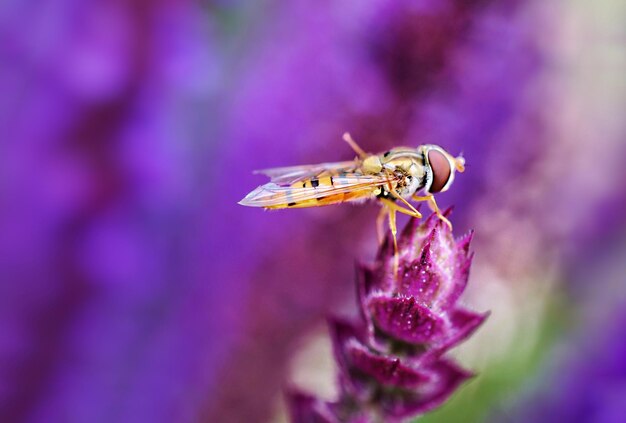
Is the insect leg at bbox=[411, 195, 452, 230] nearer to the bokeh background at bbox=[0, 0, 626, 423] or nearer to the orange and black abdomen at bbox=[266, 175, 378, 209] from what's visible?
the orange and black abdomen at bbox=[266, 175, 378, 209]

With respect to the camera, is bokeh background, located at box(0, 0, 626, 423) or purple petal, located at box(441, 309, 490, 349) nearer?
purple petal, located at box(441, 309, 490, 349)

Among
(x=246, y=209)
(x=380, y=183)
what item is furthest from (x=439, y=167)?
(x=246, y=209)

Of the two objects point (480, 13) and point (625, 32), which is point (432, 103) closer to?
point (480, 13)

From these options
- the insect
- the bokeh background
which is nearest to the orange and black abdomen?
the insect

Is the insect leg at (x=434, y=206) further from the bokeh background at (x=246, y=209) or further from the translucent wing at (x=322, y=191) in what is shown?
the bokeh background at (x=246, y=209)

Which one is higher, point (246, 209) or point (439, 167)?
point (246, 209)

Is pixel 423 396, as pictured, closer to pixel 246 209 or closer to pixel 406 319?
pixel 406 319

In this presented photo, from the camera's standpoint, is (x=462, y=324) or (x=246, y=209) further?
(x=246, y=209)

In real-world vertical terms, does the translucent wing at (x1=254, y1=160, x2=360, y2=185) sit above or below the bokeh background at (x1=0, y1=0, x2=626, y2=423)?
below

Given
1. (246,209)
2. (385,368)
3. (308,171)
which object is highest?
(246,209)
